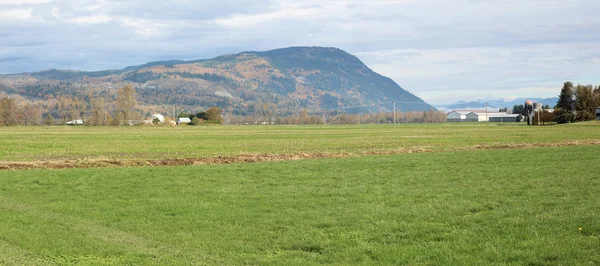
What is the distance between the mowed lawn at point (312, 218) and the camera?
1265 centimetres

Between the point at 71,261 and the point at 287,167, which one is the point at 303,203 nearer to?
the point at 71,261

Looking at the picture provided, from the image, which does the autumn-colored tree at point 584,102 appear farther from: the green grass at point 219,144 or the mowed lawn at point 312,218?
the mowed lawn at point 312,218

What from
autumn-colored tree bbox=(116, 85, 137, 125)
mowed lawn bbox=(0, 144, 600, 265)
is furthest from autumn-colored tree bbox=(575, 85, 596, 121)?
mowed lawn bbox=(0, 144, 600, 265)

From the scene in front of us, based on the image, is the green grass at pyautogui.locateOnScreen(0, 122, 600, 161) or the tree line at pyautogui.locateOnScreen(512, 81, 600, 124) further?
the tree line at pyautogui.locateOnScreen(512, 81, 600, 124)

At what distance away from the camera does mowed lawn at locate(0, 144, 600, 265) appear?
12.6m

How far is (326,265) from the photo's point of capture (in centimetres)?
1207

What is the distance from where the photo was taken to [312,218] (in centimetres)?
1688

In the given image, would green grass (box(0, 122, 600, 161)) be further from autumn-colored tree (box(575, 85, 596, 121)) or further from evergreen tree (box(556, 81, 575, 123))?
autumn-colored tree (box(575, 85, 596, 121))

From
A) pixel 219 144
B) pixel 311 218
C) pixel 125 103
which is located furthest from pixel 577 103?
pixel 311 218

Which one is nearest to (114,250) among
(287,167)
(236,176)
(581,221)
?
(581,221)

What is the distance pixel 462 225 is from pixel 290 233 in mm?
4131

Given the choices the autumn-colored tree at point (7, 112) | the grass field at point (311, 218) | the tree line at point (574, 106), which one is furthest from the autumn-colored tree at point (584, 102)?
the autumn-colored tree at point (7, 112)

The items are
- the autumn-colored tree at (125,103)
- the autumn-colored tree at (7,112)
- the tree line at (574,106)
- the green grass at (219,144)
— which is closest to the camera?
the green grass at (219,144)

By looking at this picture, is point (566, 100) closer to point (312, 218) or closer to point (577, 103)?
point (577, 103)
